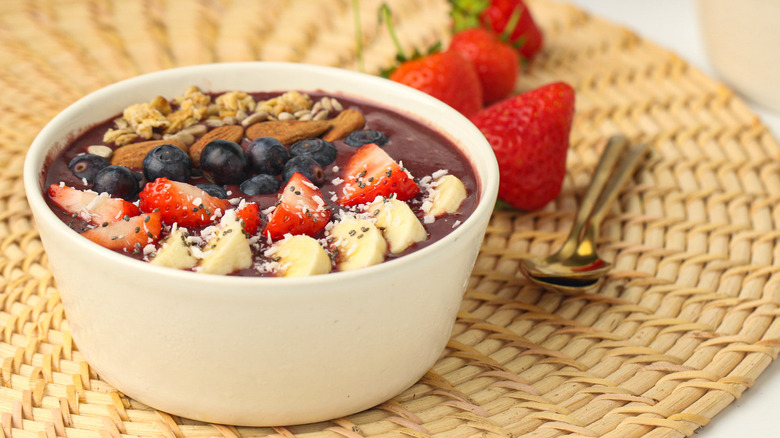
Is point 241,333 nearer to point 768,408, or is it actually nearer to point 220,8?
point 768,408

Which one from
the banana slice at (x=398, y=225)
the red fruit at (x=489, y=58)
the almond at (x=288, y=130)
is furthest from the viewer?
the red fruit at (x=489, y=58)

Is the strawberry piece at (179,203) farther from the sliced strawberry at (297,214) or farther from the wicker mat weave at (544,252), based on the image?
the wicker mat weave at (544,252)

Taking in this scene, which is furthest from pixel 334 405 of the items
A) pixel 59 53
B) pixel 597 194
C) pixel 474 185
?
pixel 59 53

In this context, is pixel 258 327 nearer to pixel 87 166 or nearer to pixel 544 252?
pixel 87 166

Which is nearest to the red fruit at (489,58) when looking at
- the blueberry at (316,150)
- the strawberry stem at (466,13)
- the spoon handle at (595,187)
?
the strawberry stem at (466,13)

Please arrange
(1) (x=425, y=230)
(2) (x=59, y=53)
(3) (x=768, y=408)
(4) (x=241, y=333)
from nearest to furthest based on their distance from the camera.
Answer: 1. (4) (x=241, y=333)
2. (1) (x=425, y=230)
3. (3) (x=768, y=408)
4. (2) (x=59, y=53)

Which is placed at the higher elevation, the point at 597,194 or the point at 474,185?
the point at 474,185
